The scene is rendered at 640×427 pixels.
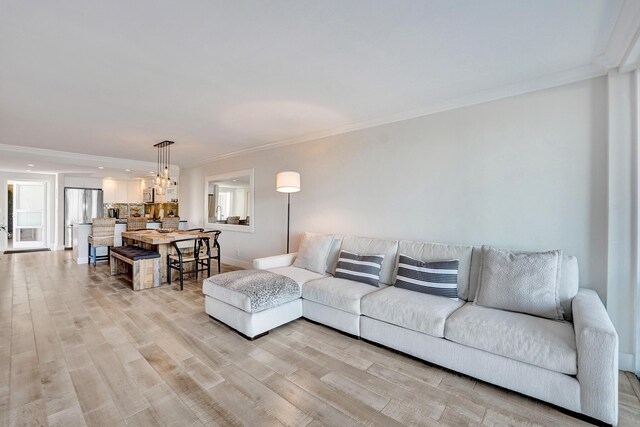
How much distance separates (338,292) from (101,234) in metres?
5.53

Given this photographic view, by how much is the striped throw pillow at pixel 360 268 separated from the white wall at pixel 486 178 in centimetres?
56

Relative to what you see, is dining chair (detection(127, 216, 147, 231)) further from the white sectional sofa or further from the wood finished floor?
the white sectional sofa

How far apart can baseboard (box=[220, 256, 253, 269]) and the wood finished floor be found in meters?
2.29

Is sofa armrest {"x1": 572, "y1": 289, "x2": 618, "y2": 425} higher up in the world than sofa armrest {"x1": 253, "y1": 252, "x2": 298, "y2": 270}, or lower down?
lower down

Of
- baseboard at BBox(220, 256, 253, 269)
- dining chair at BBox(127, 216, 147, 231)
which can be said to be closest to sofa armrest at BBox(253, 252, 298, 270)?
baseboard at BBox(220, 256, 253, 269)

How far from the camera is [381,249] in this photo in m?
3.30

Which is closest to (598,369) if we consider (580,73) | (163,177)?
(580,73)

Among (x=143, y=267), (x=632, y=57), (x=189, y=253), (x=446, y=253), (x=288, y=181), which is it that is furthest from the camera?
(x=189, y=253)

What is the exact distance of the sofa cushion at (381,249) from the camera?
3.18m

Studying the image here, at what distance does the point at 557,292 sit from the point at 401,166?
194cm

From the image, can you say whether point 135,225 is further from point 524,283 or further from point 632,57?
point 632,57

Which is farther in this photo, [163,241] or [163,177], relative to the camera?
[163,177]

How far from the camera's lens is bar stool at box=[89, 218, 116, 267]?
18.9 ft

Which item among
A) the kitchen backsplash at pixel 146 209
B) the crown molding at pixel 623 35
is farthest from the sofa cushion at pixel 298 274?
the kitchen backsplash at pixel 146 209
